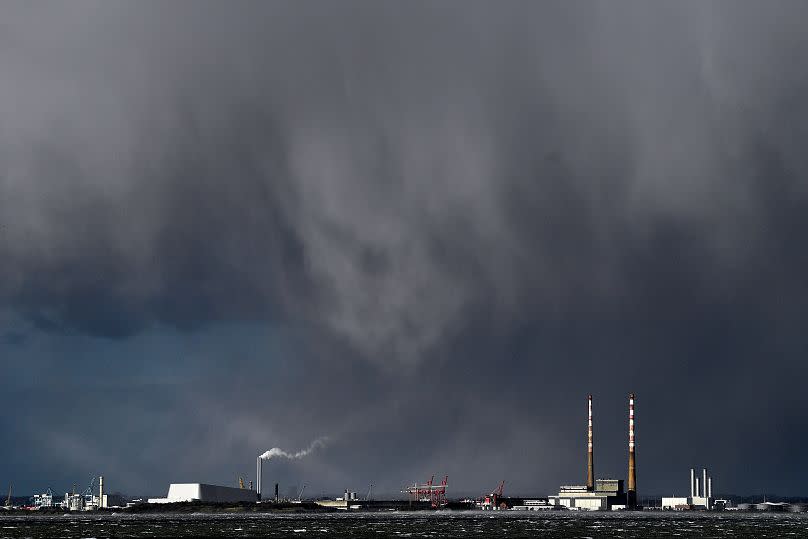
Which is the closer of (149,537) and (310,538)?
(310,538)

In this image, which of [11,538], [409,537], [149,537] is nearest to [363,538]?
[409,537]

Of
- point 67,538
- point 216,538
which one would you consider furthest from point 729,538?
point 67,538

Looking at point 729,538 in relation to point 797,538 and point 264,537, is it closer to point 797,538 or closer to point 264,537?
point 797,538

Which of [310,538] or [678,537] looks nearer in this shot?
Result: [310,538]

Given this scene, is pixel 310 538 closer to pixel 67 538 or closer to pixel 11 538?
pixel 67 538

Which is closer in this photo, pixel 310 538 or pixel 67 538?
pixel 310 538

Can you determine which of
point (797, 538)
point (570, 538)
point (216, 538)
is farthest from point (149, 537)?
point (797, 538)

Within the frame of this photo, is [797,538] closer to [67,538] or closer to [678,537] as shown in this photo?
[678,537]
